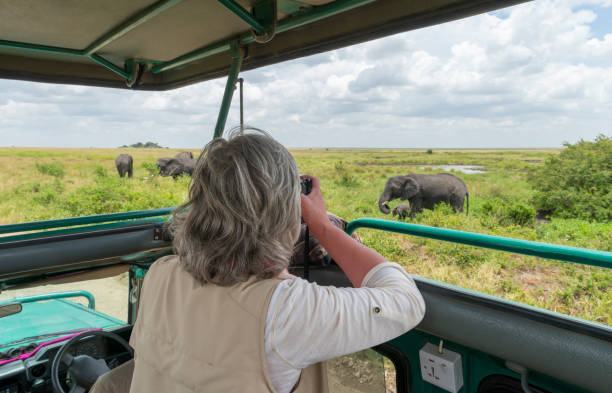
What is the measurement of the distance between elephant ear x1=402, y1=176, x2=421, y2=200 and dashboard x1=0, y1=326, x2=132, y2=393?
988 cm

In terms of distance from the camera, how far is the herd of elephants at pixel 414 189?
35.9ft

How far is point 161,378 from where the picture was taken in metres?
0.82

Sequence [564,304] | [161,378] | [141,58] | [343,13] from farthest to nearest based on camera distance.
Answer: [564,304] < [141,58] < [343,13] < [161,378]

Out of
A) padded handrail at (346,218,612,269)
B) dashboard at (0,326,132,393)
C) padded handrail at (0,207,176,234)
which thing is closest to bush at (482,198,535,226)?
padded handrail at (0,207,176,234)

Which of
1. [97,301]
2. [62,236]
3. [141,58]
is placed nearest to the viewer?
[62,236]

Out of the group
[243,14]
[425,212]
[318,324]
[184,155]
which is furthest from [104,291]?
[184,155]

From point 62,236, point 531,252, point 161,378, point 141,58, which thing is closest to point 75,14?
point 141,58

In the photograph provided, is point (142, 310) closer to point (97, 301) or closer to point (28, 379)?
point (28, 379)

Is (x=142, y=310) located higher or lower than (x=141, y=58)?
lower

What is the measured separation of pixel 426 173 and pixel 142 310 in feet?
41.9

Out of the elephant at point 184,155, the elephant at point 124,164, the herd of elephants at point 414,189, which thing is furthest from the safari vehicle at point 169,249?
the elephant at point 124,164

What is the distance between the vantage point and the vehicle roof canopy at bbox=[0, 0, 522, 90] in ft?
5.12

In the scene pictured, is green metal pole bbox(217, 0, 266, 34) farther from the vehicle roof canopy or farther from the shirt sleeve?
the shirt sleeve

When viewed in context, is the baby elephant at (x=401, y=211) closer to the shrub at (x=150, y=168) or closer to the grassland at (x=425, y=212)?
the grassland at (x=425, y=212)
